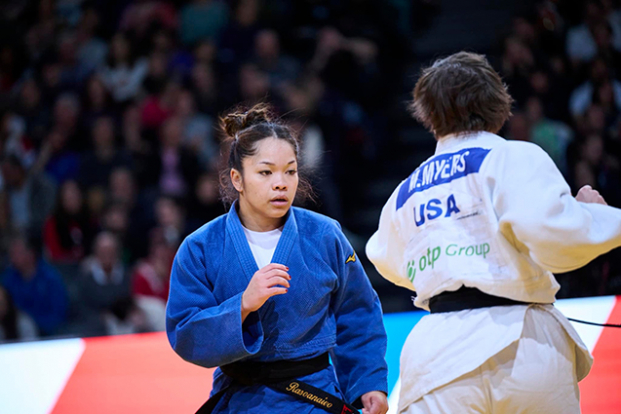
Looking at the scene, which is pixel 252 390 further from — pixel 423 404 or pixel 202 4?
pixel 202 4

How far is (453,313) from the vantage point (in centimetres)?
163

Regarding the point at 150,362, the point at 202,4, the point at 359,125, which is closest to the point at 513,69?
the point at 359,125

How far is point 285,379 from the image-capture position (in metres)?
1.86

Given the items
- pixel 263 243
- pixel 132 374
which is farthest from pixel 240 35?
pixel 263 243

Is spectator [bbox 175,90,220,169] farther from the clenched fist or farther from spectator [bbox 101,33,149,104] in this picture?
the clenched fist

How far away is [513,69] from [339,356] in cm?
390

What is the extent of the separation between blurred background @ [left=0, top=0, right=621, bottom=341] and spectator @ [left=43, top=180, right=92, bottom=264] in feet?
0.04

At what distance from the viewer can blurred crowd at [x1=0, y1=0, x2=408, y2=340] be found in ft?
16.1

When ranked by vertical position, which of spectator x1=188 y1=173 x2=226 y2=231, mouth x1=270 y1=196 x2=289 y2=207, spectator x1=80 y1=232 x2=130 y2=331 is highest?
mouth x1=270 y1=196 x2=289 y2=207

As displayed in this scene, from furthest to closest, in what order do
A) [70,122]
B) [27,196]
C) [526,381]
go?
[70,122]
[27,196]
[526,381]

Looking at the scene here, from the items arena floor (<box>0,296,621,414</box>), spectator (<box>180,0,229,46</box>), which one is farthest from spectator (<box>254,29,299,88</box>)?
arena floor (<box>0,296,621,414</box>)

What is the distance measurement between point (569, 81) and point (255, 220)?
4104 millimetres

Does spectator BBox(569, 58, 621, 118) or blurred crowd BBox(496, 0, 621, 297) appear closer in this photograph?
blurred crowd BBox(496, 0, 621, 297)

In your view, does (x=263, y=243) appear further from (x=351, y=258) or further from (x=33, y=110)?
(x=33, y=110)
